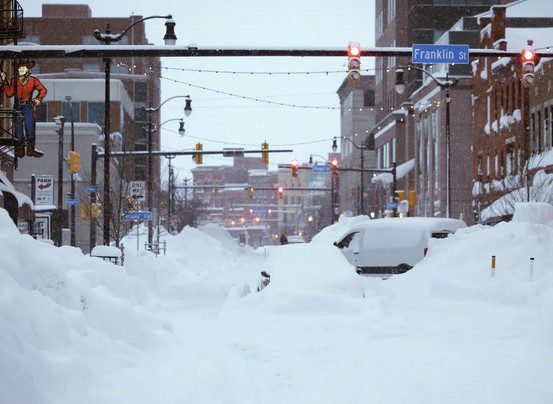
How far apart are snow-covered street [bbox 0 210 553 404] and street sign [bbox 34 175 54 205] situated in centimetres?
1257

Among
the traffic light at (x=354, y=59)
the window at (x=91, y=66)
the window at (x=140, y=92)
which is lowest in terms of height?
the traffic light at (x=354, y=59)

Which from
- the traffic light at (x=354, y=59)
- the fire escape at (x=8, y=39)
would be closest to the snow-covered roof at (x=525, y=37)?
the fire escape at (x=8, y=39)

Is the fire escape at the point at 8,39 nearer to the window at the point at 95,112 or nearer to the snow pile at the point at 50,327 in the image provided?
the snow pile at the point at 50,327

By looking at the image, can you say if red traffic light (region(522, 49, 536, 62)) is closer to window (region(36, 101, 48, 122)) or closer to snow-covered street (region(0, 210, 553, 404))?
snow-covered street (region(0, 210, 553, 404))

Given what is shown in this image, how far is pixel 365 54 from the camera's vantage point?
68.3 ft

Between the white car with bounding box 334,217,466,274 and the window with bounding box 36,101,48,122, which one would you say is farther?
the window with bounding box 36,101,48,122

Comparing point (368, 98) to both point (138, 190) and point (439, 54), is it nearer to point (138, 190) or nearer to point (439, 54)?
point (138, 190)

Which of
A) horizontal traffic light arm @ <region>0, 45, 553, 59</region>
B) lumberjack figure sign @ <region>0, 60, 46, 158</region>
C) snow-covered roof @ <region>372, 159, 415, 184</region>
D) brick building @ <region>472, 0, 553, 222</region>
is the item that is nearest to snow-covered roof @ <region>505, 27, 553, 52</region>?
brick building @ <region>472, 0, 553, 222</region>

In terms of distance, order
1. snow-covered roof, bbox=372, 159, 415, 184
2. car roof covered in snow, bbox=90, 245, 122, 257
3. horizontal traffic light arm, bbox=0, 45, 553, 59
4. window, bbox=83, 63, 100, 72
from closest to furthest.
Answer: horizontal traffic light arm, bbox=0, 45, 553, 59 → car roof covered in snow, bbox=90, 245, 122, 257 → snow-covered roof, bbox=372, 159, 415, 184 → window, bbox=83, 63, 100, 72

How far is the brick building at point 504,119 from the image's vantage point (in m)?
46.6

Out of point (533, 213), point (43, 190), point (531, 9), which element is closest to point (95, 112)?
point (531, 9)

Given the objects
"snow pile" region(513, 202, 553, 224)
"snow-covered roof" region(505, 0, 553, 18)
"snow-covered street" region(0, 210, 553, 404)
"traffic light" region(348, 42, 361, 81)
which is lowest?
"snow-covered street" region(0, 210, 553, 404)

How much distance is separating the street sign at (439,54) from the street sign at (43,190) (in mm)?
14881

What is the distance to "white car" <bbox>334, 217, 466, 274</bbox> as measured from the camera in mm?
25891
